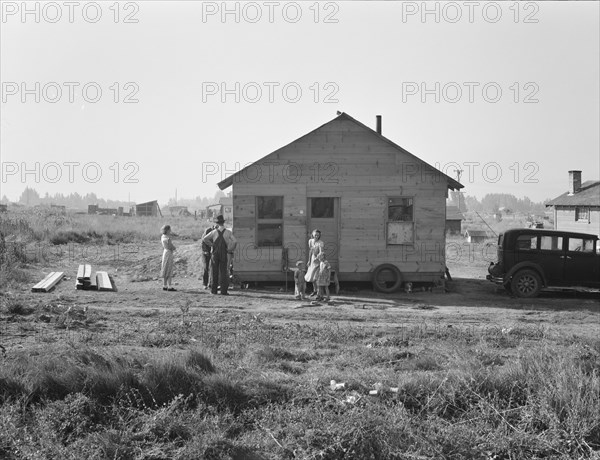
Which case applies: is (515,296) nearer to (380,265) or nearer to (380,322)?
(380,265)

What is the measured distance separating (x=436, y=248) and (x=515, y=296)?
2571 millimetres

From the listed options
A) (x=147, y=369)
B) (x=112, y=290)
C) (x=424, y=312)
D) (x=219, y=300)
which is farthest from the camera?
(x=112, y=290)

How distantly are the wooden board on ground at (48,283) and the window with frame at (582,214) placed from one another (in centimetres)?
3611

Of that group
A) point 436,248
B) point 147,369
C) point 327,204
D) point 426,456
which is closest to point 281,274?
point 327,204

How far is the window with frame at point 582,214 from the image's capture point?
1690 inches

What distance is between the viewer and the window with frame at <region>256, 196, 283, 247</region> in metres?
18.1

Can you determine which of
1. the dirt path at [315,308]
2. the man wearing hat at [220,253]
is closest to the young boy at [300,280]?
the dirt path at [315,308]

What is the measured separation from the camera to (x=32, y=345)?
10141 millimetres

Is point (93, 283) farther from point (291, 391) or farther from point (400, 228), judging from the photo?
point (291, 391)

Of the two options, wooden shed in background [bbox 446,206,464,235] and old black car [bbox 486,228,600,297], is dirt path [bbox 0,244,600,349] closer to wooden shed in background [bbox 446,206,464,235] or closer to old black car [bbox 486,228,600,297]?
old black car [bbox 486,228,600,297]

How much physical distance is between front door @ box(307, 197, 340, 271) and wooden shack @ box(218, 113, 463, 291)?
29 mm

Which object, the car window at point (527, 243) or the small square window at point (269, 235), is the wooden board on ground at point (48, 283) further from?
the car window at point (527, 243)

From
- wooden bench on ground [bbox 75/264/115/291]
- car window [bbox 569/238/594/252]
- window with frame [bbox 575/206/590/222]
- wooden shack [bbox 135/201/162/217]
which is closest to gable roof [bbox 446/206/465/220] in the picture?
window with frame [bbox 575/206/590/222]

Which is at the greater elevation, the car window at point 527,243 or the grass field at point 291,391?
the car window at point 527,243
